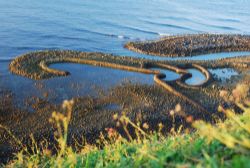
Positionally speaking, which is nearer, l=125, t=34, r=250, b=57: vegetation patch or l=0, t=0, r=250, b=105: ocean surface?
l=0, t=0, r=250, b=105: ocean surface

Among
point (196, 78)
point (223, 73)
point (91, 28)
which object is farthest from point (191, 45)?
point (91, 28)

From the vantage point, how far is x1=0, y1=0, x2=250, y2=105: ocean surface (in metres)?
24.5

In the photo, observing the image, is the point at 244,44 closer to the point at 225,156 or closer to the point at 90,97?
the point at 90,97

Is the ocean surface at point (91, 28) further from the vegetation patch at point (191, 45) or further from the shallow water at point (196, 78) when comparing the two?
the vegetation patch at point (191, 45)

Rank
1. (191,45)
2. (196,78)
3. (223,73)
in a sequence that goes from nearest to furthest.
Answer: (196,78), (223,73), (191,45)

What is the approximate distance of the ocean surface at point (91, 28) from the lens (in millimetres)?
24516

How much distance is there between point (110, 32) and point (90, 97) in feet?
77.5

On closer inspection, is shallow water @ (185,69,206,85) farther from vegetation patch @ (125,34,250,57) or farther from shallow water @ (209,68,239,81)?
vegetation patch @ (125,34,250,57)

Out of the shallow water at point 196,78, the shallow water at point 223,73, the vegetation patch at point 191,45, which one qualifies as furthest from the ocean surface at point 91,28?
the shallow water at point 223,73

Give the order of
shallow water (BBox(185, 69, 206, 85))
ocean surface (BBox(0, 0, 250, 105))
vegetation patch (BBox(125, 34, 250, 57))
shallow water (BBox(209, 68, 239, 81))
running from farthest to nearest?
vegetation patch (BBox(125, 34, 250, 57)), shallow water (BBox(209, 68, 239, 81)), shallow water (BBox(185, 69, 206, 85)), ocean surface (BBox(0, 0, 250, 105))

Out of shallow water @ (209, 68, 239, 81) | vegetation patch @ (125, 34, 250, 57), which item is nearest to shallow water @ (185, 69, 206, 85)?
shallow water @ (209, 68, 239, 81)

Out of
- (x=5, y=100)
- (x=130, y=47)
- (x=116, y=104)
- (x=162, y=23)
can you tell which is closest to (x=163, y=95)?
(x=116, y=104)

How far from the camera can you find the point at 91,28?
45469mm

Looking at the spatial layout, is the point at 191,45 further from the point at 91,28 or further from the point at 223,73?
the point at 91,28
